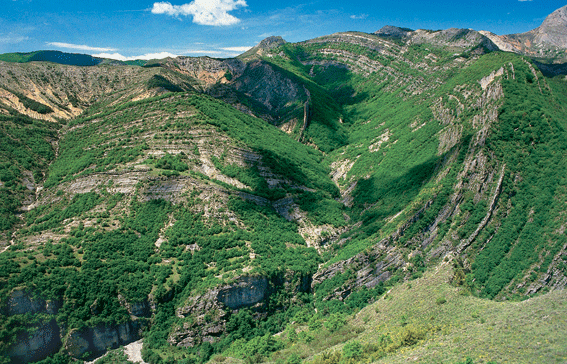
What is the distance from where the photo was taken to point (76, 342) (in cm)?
5281

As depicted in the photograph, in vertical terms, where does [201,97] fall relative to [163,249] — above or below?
above

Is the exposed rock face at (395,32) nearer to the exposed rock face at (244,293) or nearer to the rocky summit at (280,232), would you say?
the rocky summit at (280,232)

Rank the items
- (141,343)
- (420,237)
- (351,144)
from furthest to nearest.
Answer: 1. (351,144)
2. (420,237)
3. (141,343)

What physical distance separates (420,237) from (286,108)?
302 feet

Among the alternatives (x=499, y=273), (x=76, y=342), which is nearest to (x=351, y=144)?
(x=499, y=273)

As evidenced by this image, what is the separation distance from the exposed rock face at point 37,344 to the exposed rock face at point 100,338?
6.22 feet

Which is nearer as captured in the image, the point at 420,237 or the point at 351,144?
the point at 420,237

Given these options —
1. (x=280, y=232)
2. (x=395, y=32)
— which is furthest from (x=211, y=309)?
(x=395, y=32)

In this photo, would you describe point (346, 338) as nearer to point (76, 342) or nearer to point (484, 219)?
point (484, 219)

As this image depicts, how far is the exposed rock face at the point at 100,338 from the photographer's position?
52688 millimetres

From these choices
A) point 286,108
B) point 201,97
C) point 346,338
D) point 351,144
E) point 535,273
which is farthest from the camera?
point 286,108

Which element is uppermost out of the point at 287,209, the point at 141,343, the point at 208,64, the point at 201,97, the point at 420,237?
the point at 208,64

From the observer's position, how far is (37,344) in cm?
5066

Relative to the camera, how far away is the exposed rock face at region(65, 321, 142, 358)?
52.7 metres
